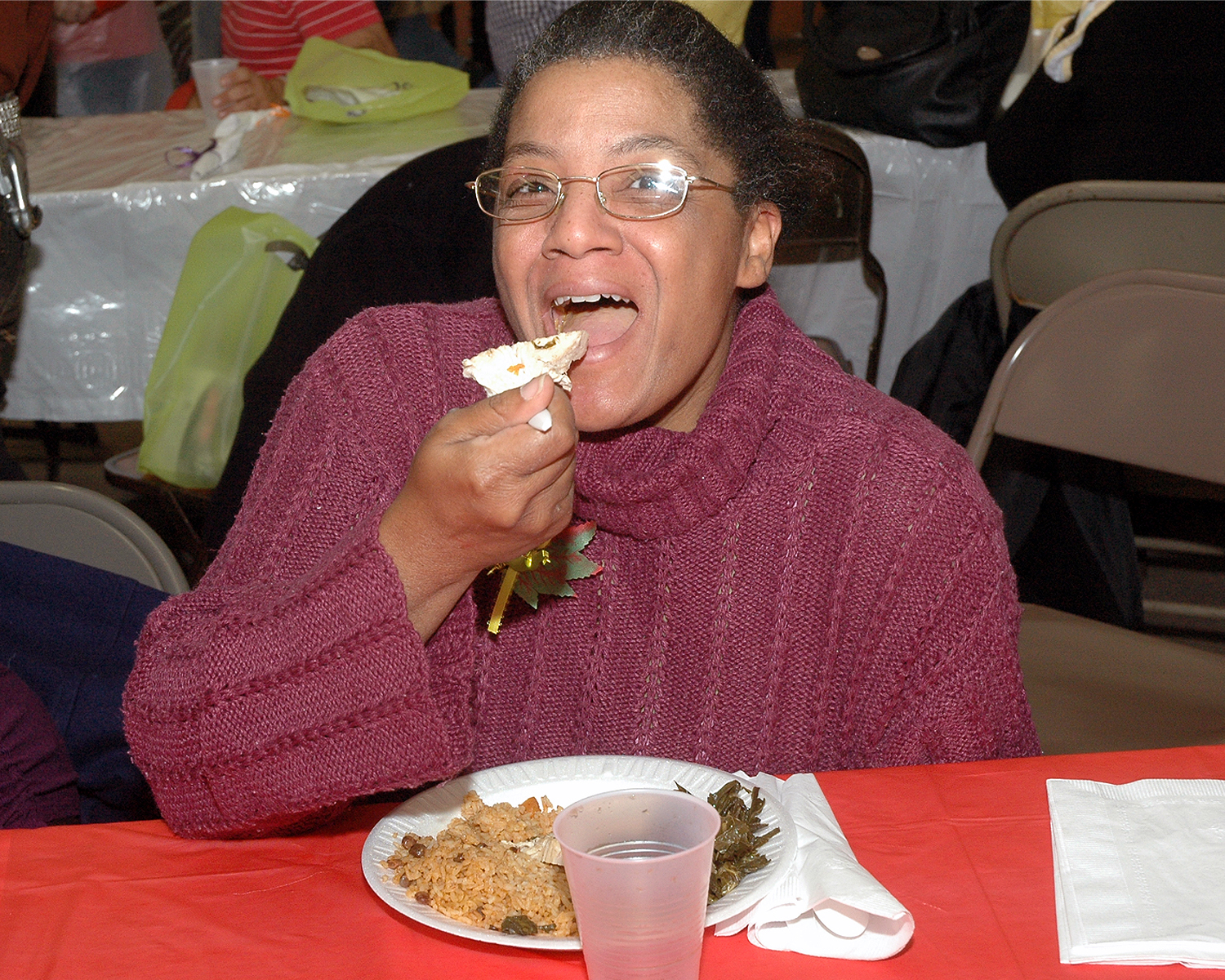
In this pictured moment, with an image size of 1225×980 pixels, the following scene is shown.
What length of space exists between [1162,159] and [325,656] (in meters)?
2.39

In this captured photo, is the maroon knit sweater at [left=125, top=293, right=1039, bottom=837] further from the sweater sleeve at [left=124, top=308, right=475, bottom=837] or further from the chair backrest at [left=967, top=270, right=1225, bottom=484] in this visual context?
the chair backrest at [left=967, top=270, right=1225, bottom=484]

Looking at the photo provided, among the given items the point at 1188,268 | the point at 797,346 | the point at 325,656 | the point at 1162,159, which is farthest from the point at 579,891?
the point at 1162,159

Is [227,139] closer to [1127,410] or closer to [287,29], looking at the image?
[287,29]

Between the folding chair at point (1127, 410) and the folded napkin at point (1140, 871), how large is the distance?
854 mm

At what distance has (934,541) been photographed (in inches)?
57.1

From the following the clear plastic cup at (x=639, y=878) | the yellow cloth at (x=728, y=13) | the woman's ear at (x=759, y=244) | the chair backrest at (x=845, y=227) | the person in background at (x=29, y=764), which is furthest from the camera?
the yellow cloth at (x=728, y=13)

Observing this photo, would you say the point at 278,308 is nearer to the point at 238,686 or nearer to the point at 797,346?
the point at 797,346

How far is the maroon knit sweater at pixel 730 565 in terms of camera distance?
1430mm

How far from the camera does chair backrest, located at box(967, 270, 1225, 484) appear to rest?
74.7 inches

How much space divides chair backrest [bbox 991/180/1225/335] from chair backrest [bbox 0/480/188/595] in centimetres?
192

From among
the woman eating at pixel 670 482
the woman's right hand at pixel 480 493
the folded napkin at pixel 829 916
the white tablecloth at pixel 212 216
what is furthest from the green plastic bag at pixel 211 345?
the folded napkin at pixel 829 916

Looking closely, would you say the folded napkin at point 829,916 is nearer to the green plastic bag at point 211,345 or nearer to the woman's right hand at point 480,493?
the woman's right hand at point 480,493

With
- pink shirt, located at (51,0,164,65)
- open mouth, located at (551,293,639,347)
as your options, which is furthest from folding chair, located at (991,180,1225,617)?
pink shirt, located at (51,0,164,65)

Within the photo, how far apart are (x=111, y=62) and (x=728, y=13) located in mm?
2848
